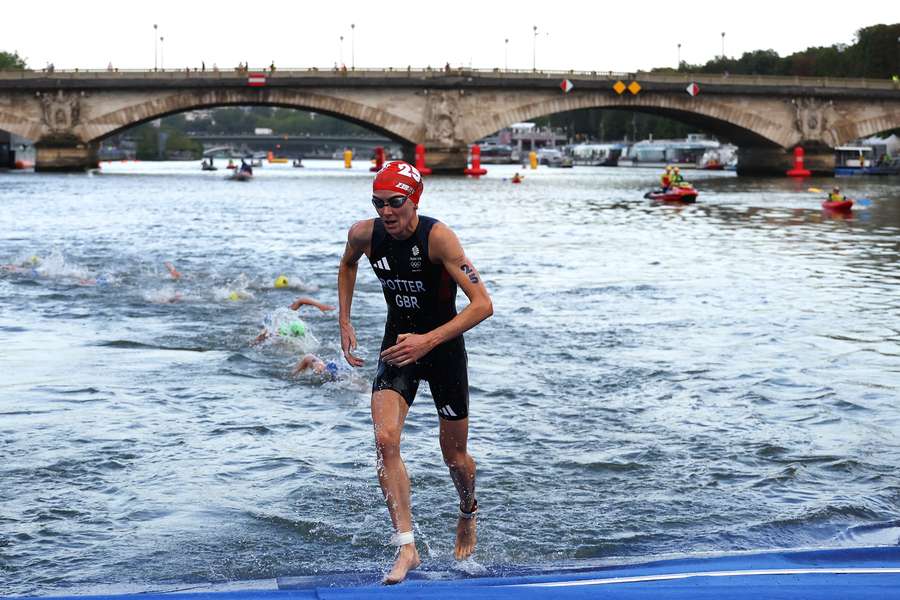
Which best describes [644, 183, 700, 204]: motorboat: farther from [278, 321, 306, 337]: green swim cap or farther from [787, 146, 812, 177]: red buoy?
[787, 146, 812, 177]: red buoy

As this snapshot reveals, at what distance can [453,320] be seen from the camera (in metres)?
6.82

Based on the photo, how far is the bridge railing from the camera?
79500mm

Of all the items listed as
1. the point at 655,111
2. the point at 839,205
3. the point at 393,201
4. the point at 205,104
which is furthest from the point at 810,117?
the point at 393,201

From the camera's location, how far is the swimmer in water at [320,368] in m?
13.1

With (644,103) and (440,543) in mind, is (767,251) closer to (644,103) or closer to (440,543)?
(440,543)

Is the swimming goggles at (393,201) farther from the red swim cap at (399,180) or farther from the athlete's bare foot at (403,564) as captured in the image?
the athlete's bare foot at (403,564)

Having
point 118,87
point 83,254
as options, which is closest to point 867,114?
point 118,87

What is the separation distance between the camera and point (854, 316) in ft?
59.7

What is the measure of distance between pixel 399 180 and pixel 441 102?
77398mm

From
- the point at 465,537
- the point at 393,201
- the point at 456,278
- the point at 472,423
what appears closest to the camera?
the point at 393,201

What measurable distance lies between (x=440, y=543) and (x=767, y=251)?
23087 mm

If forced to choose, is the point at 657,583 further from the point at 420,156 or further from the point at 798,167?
the point at 798,167

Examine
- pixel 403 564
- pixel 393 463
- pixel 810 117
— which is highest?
pixel 810 117

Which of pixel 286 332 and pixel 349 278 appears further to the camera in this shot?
pixel 286 332
